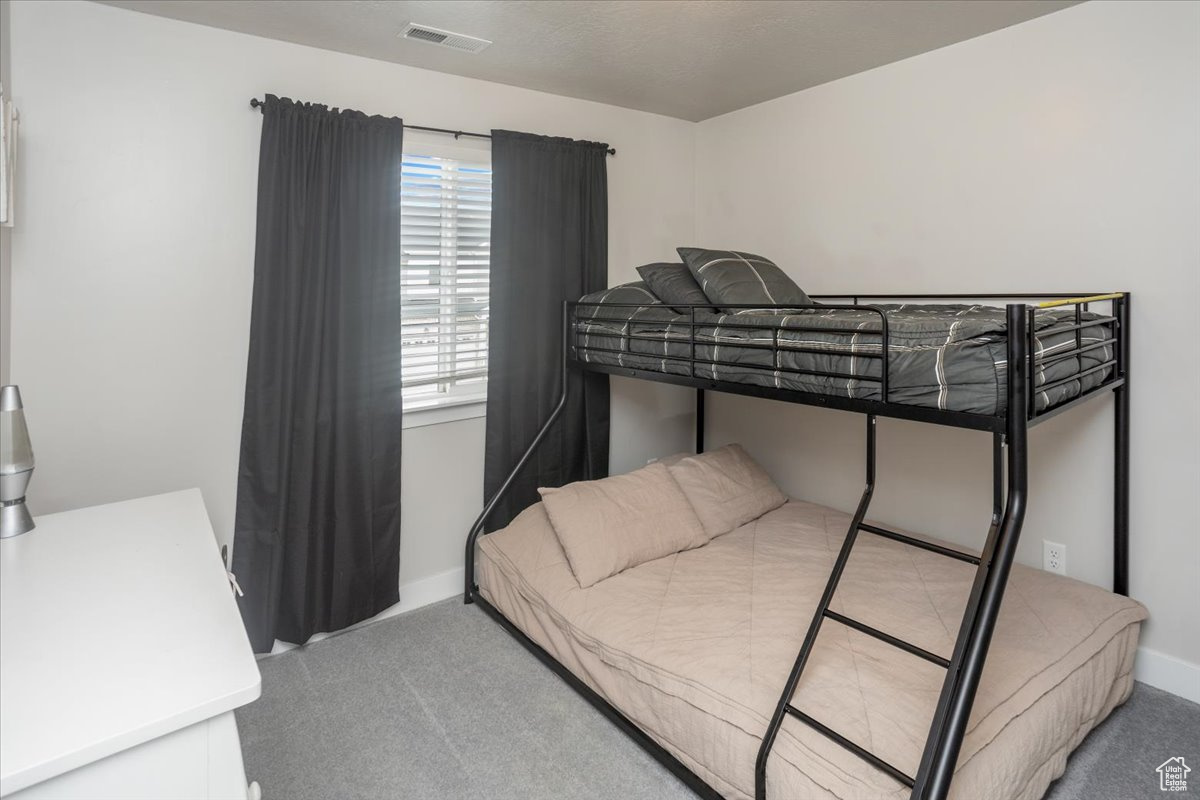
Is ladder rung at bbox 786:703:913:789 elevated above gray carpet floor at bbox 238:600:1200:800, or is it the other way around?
ladder rung at bbox 786:703:913:789

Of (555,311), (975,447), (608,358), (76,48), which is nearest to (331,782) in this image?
(608,358)

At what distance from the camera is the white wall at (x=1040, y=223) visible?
2123 millimetres

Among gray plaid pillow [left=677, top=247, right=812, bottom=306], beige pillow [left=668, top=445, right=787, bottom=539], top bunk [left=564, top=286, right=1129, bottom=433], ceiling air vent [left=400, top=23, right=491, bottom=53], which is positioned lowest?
beige pillow [left=668, top=445, right=787, bottom=539]

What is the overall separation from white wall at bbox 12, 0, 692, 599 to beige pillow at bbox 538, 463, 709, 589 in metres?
1.25

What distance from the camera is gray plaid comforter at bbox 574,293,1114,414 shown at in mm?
1532

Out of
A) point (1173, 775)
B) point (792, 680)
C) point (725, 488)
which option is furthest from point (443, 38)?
point (1173, 775)

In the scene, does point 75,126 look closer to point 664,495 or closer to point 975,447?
point 664,495

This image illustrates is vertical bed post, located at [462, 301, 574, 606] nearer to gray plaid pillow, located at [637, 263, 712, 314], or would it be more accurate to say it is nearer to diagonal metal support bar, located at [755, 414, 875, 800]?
gray plaid pillow, located at [637, 263, 712, 314]

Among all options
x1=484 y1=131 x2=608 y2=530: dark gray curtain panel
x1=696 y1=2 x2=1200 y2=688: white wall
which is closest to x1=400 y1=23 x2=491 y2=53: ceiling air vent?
x1=484 y1=131 x2=608 y2=530: dark gray curtain panel

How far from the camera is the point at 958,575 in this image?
236 cm

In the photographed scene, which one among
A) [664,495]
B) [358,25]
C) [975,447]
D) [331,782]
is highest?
[358,25]

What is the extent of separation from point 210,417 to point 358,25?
147 cm

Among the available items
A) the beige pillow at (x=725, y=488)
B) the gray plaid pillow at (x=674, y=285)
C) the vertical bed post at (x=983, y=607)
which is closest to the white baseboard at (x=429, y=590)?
the beige pillow at (x=725, y=488)

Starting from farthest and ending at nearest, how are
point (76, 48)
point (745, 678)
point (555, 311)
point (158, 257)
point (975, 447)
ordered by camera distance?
point (555, 311) < point (975, 447) < point (158, 257) < point (76, 48) < point (745, 678)
